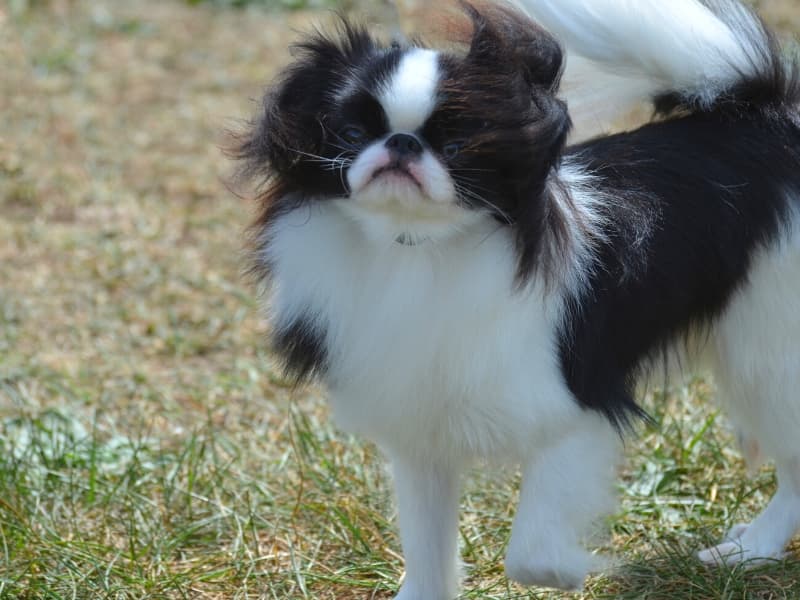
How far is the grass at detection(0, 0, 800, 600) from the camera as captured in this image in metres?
3.54

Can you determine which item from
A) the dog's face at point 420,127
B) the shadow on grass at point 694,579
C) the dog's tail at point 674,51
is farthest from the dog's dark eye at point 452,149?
the shadow on grass at point 694,579

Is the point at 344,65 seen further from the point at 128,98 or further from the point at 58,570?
the point at 128,98

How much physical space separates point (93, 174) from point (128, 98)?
1192mm

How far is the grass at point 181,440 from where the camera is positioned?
3.54 m

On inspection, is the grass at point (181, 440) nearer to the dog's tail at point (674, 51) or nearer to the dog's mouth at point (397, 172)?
the dog's mouth at point (397, 172)

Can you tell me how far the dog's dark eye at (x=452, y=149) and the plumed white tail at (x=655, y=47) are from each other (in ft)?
2.42

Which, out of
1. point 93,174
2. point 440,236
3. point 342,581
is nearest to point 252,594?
point 342,581

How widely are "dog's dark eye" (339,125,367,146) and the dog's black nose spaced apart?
0.09 metres

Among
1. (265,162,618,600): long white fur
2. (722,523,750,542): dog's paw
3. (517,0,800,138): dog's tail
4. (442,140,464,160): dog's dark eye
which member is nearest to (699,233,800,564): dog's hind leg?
(722,523,750,542): dog's paw

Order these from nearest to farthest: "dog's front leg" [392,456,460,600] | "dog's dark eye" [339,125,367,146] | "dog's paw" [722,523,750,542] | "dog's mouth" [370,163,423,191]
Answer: "dog's mouth" [370,163,423,191] < "dog's dark eye" [339,125,367,146] < "dog's front leg" [392,456,460,600] < "dog's paw" [722,523,750,542]

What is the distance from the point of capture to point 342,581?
11.6 feet

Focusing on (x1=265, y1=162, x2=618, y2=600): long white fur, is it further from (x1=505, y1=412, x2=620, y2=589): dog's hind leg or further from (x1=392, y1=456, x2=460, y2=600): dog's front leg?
(x1=392, y1=456, x2=460, y2=600): dog's front leg

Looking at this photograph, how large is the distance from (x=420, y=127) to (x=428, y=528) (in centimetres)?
114

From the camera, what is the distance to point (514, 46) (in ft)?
9.02
